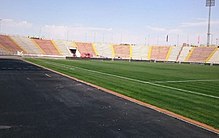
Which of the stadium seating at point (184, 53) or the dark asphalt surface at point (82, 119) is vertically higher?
the stadium seating at point (184, 53)

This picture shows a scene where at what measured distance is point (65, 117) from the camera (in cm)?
902

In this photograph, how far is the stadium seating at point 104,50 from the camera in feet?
359

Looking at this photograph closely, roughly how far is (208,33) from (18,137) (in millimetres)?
99844

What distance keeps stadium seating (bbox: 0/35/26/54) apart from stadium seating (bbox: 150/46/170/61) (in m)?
48.0

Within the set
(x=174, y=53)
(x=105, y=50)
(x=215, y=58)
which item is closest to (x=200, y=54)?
(x=215, y=58)

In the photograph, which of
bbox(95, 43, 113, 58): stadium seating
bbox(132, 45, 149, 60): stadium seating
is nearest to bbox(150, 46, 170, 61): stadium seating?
bbox(132, 45, 149, 60): stadium seating

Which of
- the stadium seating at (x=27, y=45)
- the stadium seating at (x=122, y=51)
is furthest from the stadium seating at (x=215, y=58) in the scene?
the stadium seating at (x=27, y=45)

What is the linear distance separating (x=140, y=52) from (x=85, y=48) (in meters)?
22.2

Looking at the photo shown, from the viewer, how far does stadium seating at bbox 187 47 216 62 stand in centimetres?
9519

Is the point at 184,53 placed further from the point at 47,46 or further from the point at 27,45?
the point at 27,45

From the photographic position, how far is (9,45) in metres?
89.8

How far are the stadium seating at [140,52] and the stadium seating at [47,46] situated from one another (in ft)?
101

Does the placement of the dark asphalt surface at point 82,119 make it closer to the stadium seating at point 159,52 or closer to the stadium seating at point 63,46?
the stadium seating at point 63,46

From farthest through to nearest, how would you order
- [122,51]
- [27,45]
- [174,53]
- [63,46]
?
[122,51] → [174,53] → [63,46] → [27,45]
